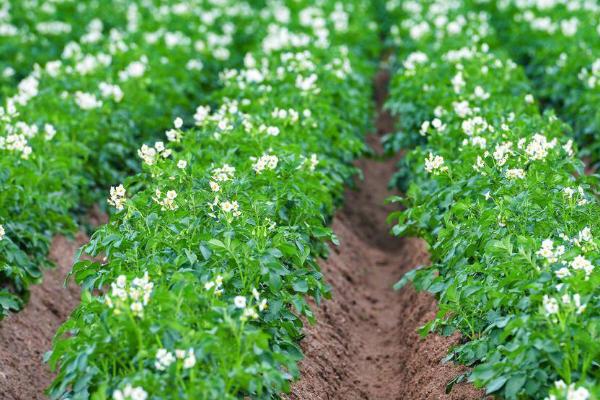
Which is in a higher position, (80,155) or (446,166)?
(80,155)

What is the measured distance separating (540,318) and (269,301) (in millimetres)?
1447

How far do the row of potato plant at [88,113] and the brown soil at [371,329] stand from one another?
2048 millimetres

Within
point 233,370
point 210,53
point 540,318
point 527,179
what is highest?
point 210,53

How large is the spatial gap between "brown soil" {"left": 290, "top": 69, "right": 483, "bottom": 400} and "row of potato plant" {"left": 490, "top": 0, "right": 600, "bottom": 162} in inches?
84.6

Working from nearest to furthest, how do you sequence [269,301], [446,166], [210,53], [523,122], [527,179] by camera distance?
[269,301] < [527,179] < [446,166] < [523,122] < [210,53]

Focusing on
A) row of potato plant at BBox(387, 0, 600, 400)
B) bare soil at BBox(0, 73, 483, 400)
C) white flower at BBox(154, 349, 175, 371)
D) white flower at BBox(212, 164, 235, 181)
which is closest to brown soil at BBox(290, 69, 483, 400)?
bare soil at BBox(0, 73, 483, 400)

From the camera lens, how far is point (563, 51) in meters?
12.4

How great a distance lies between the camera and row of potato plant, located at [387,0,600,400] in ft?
15.9

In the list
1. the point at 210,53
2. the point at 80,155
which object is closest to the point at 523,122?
the point at 80,155

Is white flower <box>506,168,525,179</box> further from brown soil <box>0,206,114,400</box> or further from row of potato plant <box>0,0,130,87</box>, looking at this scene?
row of potato plant <box>0,0,130,87</box>

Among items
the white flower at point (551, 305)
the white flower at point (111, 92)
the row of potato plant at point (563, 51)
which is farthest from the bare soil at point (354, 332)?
the row of potato plant at point (563, 51)

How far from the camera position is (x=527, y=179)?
6.43 m

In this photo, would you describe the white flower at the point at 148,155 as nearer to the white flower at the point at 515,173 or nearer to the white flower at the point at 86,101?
the white flower at the point at 515,173

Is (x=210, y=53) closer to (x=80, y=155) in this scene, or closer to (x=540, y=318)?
(x=80, y=155)
